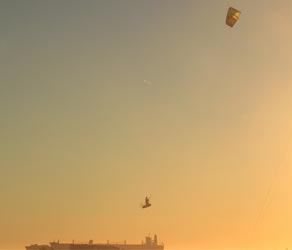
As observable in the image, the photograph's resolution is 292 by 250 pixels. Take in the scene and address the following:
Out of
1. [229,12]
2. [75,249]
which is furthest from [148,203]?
[75,249]

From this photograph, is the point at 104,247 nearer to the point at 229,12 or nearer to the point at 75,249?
the point at 75,249

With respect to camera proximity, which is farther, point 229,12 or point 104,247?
point 104,247

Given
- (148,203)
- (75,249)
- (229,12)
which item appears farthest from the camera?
(75,249)

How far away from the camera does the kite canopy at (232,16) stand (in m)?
35.3

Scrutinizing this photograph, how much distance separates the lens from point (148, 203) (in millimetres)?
53438

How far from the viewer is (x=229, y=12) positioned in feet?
119

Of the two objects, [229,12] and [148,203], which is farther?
[148,203]

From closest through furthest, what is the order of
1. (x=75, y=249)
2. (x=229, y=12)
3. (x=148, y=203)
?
(x=229, y=12)
(x=148, y=203)
(x=75, y=249)

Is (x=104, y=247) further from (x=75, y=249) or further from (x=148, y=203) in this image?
(x=148, y=203)

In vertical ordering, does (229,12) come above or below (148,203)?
above

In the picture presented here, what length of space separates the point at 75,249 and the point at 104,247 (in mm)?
13504

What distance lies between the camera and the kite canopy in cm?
3528

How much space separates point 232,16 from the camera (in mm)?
35719

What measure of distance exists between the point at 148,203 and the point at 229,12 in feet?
92.1
